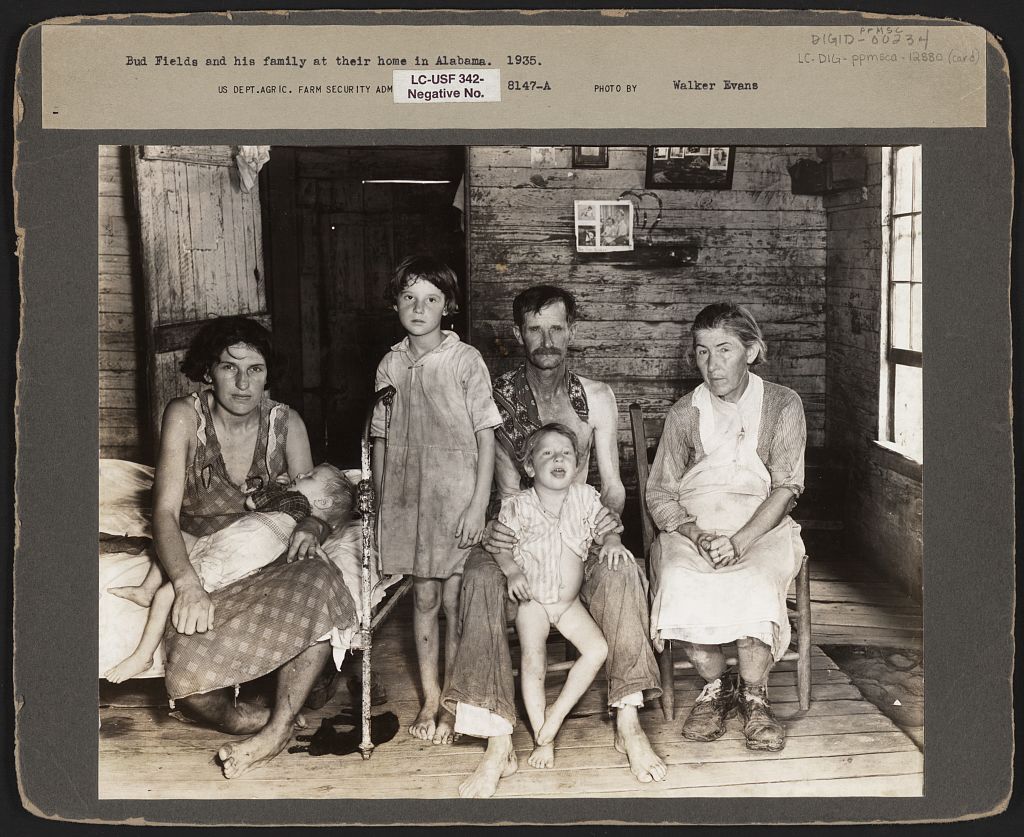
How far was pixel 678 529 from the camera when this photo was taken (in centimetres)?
239

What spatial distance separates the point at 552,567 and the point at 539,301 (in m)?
0.63

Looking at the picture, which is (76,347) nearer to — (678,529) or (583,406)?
(583,406)

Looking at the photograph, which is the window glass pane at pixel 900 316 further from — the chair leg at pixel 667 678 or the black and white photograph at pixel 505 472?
the chair leg at pixel 667 678

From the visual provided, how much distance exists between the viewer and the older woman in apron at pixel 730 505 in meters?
2.34

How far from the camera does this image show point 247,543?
235 cm

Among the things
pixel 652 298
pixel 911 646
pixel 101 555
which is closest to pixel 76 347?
pixel 101 555

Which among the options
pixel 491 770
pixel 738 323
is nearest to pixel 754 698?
pixel 491 770

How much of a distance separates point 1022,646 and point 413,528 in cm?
150

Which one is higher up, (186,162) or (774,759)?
(186,162)

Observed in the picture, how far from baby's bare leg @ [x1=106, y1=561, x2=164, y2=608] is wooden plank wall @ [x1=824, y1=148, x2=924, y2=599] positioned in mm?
1653

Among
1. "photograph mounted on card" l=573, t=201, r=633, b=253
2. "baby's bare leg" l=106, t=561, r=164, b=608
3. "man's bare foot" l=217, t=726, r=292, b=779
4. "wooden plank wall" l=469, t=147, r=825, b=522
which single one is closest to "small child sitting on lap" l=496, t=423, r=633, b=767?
"wooden plank wall" l=469, t=147, r=825, b=522

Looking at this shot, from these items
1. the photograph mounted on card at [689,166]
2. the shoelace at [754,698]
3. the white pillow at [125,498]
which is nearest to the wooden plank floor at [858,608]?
the shoelace at [754,698]

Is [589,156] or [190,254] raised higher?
[589,156]

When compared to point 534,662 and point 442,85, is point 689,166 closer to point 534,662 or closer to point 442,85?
point 442,85
